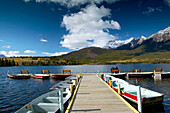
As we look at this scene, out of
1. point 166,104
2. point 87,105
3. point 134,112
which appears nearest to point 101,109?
point 87,105

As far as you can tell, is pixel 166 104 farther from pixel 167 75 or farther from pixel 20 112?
pixel 167 75

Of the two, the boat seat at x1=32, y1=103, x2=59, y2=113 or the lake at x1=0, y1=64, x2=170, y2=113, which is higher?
the boat seat at x1=32, y1=103, x2=59, y2=113

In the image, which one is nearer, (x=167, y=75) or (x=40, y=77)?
(x=167, y=75)

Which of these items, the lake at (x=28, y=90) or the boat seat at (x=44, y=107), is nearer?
the boat seat at (x=44, y=107)

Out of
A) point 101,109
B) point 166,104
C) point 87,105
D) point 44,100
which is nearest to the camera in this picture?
point 101,109

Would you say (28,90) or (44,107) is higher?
(44,107)

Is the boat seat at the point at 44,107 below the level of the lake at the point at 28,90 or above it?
above

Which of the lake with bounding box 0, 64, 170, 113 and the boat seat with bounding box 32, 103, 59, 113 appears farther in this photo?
the lake with bounding box 0, 64, 170, 113

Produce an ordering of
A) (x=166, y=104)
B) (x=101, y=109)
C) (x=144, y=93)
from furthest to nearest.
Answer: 1. (x=166, y=104)
2. (x=144, y=93)
3. (x=101, y=109)

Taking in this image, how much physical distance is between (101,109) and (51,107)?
14.2ft

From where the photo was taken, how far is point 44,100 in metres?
11.8

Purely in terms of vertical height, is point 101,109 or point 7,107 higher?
point 101,109

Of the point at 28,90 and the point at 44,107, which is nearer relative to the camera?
the point at 44,107

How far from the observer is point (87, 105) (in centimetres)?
944
